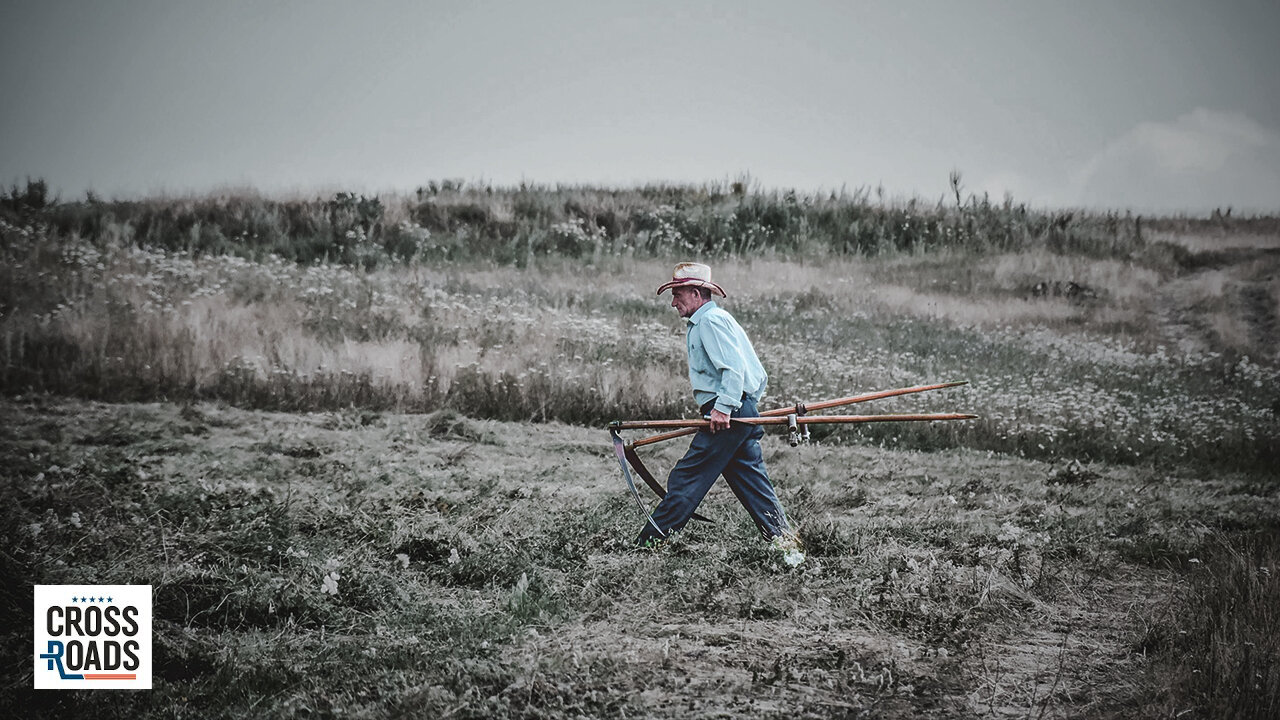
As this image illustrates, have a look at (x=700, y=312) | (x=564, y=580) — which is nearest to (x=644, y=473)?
(x=564, y=580)

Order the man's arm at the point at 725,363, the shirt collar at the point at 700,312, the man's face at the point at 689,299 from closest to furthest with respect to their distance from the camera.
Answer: the man's arm at the point at 725,363 → the shirt collar at the point at 700,312 → the man's face at the point at 689,299

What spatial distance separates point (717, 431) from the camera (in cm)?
458

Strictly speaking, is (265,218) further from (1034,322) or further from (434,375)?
(1034,322)

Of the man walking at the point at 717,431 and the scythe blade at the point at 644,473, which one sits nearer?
the man walking at the point at 717,431

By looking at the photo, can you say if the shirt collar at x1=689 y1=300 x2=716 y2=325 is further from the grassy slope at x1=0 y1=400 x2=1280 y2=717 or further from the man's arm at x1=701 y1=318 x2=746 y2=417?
the grassy slope at x1=0 y1=400 x2=1280 y2=717

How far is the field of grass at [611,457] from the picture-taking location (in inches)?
141

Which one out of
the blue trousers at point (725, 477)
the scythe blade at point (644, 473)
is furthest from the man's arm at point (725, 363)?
the scythe blade at point (644, 473)

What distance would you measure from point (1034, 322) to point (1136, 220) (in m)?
2.40

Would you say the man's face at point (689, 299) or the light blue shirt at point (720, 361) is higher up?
the man's face at point (689, 299)

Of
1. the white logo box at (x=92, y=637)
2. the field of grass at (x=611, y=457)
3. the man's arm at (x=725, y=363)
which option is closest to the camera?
the white logo box at (x=92, y=637)

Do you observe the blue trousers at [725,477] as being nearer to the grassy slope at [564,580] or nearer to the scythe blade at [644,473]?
the grassy slope at [564,580]

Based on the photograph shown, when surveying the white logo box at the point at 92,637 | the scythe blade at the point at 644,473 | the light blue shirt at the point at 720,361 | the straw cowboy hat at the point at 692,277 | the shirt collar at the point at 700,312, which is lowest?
the white logo box at the point at 92,637

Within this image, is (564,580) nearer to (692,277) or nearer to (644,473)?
(644,473)

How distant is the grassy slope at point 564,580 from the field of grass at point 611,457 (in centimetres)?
2
